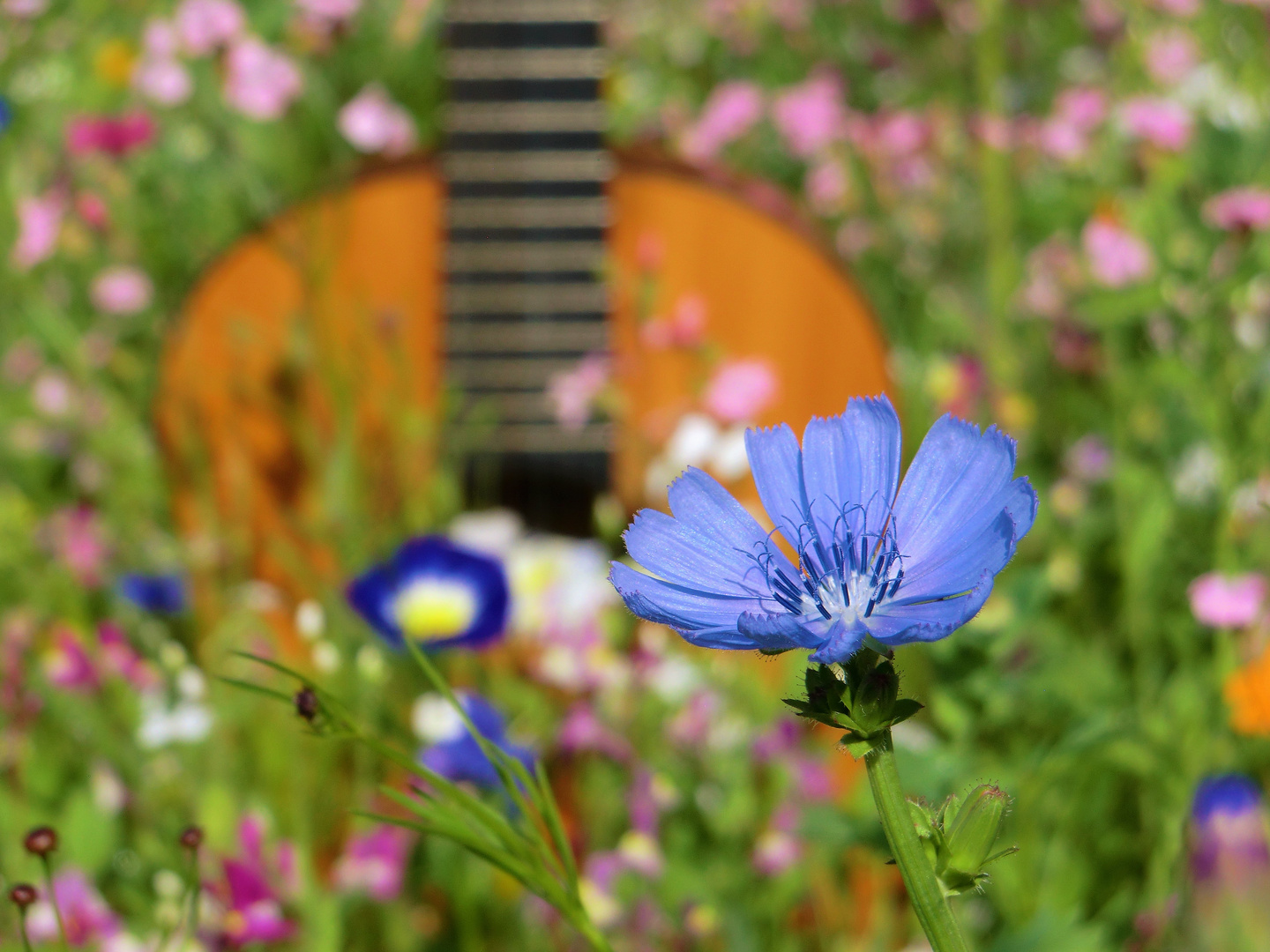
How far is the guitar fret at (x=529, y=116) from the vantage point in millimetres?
1538

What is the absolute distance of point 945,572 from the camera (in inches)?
11.9

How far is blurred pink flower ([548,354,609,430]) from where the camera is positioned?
1377 millimetres

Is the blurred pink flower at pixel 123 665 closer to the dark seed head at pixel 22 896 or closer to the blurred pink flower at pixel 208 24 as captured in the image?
the dark seed head at pixel 22 896

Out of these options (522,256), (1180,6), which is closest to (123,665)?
(522,256)

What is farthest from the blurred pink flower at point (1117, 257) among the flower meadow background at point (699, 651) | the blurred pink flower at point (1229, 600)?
the blurred pink flower at point (1229, 600)

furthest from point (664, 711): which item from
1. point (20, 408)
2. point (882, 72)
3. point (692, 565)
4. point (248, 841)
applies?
point (882, 72)

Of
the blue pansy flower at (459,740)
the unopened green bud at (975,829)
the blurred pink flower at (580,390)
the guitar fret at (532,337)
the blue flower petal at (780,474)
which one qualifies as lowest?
the blue pansy flower at (459,740)

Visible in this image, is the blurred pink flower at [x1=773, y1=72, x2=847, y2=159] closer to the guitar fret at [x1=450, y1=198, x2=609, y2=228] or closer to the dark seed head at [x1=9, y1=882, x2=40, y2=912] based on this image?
the guitar fret at [x1=450, y1=198, x2=609, y2=228]

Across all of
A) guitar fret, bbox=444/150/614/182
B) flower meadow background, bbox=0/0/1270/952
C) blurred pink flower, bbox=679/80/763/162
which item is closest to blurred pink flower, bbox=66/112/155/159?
flower meadow background, bbox=0/0/1270/952

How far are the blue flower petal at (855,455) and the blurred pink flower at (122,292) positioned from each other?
4.97 feet

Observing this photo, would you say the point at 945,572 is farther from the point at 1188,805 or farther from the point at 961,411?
the point at 961,411

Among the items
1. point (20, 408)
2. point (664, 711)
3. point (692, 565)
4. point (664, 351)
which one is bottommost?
point (664, 711)

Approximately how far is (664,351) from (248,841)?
0.79 metres

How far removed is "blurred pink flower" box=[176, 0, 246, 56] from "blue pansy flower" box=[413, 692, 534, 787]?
986 mm
